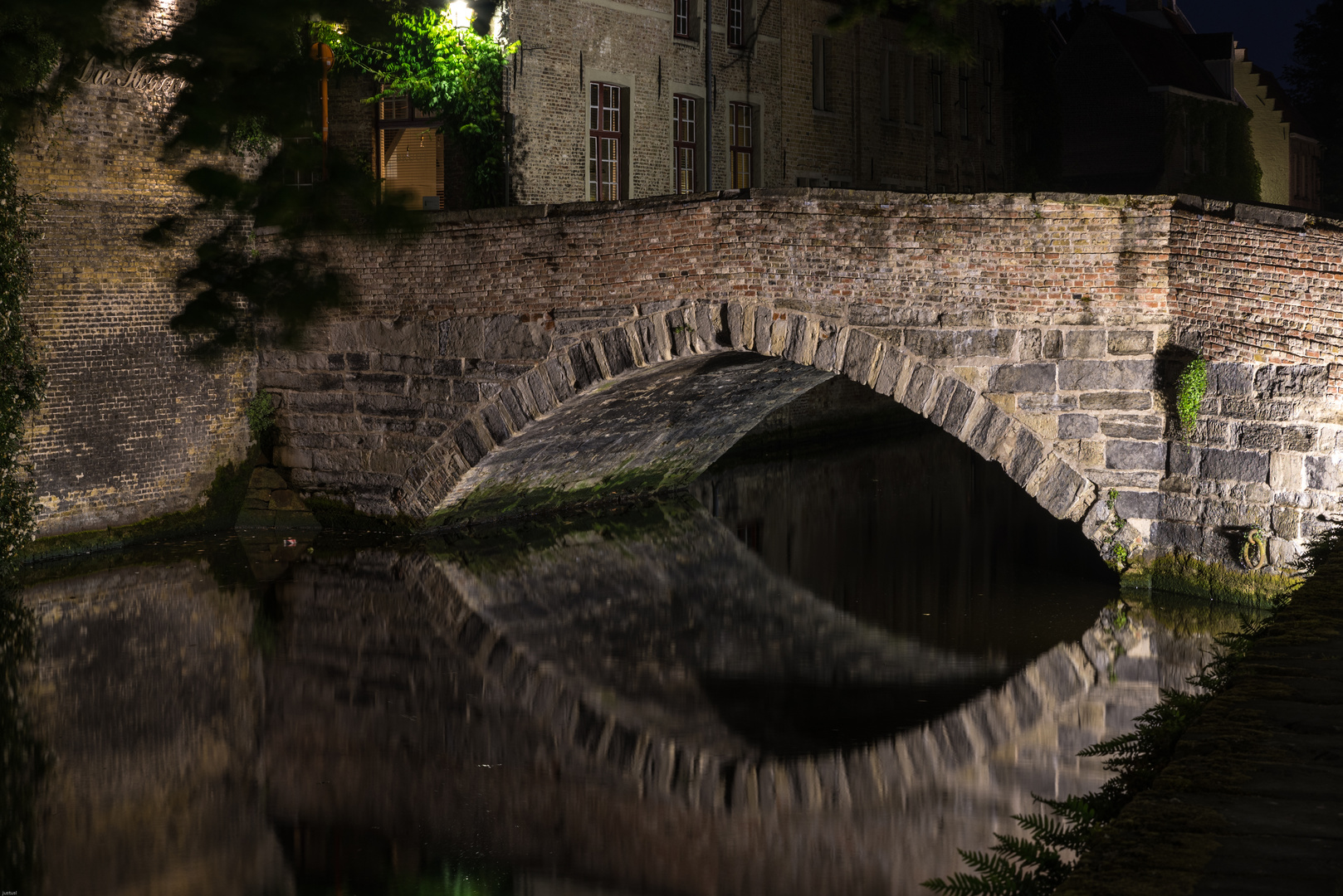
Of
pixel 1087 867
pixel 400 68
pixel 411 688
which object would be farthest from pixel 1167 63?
pixel 1087 867

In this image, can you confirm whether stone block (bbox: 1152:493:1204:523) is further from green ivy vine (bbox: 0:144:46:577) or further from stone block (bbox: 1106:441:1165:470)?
green ivy vine (bbox: 0:144:46:577)

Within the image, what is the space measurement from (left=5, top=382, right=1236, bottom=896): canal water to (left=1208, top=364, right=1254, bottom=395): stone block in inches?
63.3

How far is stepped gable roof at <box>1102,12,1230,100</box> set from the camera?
30172 mm

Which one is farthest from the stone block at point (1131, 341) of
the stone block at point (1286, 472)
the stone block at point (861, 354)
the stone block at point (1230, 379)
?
the stone block at point (861, 354)

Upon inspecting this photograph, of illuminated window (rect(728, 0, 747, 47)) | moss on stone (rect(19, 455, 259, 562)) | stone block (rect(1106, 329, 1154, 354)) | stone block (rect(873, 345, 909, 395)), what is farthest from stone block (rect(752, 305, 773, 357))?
illuminated window (rect(728, 0, 747, 47))

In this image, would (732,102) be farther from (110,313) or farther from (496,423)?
(110,313)

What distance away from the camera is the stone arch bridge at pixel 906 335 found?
10.2 m

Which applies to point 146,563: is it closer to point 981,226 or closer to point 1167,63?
point 981,226

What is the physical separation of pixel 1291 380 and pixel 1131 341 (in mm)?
1131

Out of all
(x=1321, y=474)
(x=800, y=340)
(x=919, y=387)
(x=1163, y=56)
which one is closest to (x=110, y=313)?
(x=800, y=340)

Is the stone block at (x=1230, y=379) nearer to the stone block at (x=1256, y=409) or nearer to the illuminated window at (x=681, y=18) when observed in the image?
the stone block at (x=1256, y=409)

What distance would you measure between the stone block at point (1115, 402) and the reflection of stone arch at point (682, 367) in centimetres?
42

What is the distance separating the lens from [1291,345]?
10.1 m

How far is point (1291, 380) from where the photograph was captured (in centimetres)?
1006
